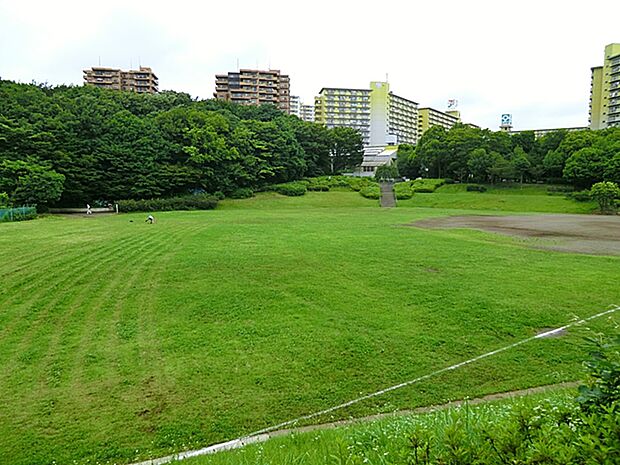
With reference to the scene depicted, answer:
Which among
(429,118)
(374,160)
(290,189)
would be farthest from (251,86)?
(290,189)

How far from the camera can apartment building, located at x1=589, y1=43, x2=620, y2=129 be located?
75.8 metres

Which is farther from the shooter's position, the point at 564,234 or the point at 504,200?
the point at 504,200

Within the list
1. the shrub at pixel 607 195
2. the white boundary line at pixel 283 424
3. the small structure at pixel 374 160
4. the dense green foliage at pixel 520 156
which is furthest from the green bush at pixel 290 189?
the white boundary line at pixel 283 424

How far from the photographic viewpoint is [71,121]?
38156mm

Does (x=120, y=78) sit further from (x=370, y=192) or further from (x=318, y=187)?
(x=370, y=192)

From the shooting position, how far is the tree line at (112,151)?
3462cm


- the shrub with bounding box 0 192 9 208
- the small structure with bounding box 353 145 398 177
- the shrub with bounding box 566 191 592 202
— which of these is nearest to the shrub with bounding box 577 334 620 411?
Result: the shrub with bounding box 0 192 9 208

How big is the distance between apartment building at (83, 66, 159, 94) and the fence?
7173 centimetres

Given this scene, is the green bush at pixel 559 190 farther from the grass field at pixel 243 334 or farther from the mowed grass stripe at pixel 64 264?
the mowed grass stripe at pixel 64 264

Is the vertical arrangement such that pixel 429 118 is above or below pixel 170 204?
above

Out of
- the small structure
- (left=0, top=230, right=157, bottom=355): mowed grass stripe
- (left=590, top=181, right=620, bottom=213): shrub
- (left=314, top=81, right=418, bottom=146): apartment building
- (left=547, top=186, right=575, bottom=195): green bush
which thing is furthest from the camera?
(left=314, top=81, right=418, bottom=146): apartment building

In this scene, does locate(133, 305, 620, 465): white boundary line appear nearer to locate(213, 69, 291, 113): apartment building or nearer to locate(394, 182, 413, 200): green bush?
locate(394, 182, 413, 200): green bush

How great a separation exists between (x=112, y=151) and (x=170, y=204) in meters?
7.13

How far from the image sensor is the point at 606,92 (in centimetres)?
8050
